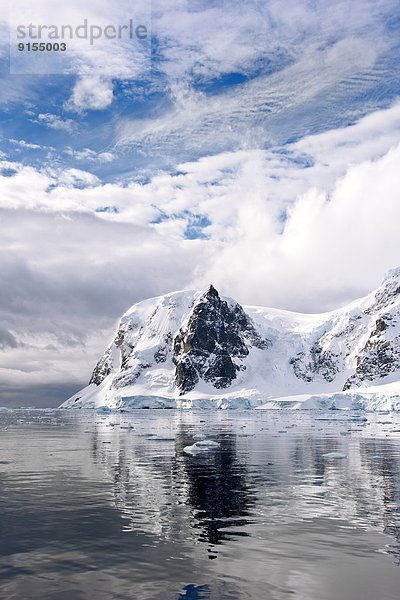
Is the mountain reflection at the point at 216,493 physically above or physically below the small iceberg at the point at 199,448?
below

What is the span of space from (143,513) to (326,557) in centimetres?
834

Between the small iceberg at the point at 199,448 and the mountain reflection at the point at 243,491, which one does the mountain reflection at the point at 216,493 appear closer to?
the mountain reflection at the point at 243,491

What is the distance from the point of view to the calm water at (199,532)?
1365cm

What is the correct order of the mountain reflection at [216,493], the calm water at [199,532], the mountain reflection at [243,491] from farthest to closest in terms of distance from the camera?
the mountain reflection at [243,491]
the mountain reflection at [216,493]
the calm water at [199,532]

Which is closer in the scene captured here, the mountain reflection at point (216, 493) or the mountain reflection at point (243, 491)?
the mountain reflection at point (216, 493)

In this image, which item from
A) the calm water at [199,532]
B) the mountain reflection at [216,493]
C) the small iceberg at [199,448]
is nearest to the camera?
the calm water at [199,532]

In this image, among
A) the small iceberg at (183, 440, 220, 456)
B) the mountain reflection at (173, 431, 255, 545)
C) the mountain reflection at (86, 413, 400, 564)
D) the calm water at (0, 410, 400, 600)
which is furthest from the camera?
the small iceberg at (183, 440, 220, 456)

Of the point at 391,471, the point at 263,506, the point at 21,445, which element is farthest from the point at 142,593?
the point at 21,445

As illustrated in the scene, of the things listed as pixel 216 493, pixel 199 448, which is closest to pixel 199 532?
pixel 216 493

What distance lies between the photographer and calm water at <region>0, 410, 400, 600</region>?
537 inches

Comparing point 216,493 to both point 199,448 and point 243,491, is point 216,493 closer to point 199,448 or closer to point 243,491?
point 243,491

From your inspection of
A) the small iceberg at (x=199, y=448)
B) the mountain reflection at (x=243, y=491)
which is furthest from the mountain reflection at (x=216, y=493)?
the small iceberg at (x=199, y=448)

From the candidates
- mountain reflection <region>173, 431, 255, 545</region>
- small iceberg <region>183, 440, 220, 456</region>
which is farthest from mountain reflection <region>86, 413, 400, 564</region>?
small iceberg <region>183, 440, 220, 456</region>

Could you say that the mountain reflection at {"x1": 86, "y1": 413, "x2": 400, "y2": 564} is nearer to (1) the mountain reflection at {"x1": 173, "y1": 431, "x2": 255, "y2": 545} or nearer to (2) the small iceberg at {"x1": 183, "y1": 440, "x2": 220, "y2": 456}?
(1) the mountain reflection at {"x1": 173, "y1": 431, "x2": 255, "y2": 545}
